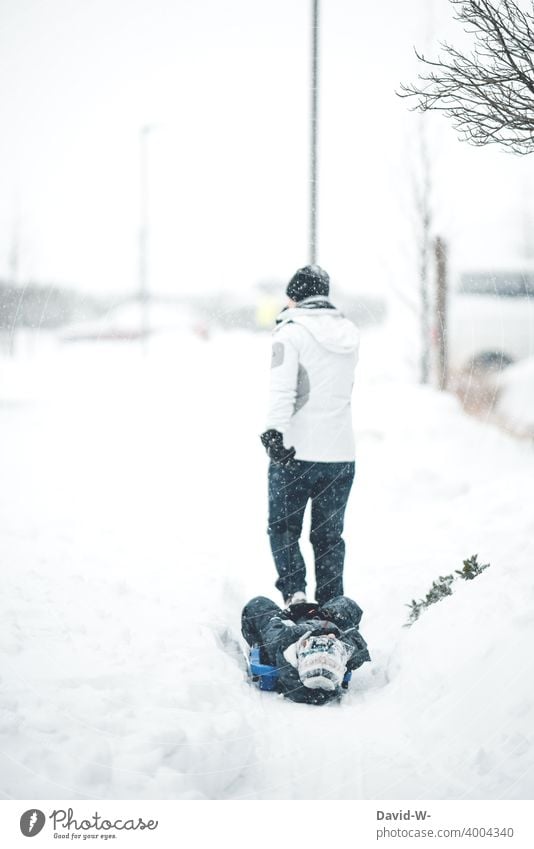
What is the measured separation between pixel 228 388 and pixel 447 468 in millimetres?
1684

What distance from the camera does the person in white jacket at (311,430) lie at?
2961 mm

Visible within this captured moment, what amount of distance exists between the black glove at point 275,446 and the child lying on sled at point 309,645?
594mm

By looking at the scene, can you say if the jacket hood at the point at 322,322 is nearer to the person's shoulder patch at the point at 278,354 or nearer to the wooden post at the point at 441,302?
the person's shoulder patch at the point at 278,354

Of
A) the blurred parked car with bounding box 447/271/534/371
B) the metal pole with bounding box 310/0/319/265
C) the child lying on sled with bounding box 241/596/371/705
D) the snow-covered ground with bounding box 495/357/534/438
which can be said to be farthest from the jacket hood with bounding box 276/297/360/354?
the snow-covered ground with bounding box 495/357/534/438

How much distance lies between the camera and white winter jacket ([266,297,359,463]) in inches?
116

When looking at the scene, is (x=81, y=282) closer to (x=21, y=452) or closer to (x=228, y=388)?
(x=21, y=452)

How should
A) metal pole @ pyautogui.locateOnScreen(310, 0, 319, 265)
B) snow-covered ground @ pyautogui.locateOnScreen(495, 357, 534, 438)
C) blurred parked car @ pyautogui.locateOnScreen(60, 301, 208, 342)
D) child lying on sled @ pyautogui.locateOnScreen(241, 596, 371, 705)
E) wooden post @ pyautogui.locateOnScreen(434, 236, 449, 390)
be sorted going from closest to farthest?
child lying on sled @ pyautogui.locateOnScreen(241, 596, 371, 705)
metal pole @ pyautogui.locateOnScreen(310, 0, 319, 265)
blurred parked car @ pyautogui.locateOnScreen(60, 301, 208, 342)
wooden post @ pyautogui.locateOnScreen(434, 236, 449, 390)
snow-covered ground @ pyautogui.locateOnScreen(495, 357, 534, 438)

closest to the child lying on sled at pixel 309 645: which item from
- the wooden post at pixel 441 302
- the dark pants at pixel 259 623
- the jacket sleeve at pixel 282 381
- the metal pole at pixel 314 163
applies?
the dark pants at pixel 259 623

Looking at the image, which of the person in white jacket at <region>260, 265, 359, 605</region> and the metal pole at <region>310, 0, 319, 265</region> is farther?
the metal pole at <region>310, 0, 319, 265</region>

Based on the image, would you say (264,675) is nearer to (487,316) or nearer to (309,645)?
(309,645)

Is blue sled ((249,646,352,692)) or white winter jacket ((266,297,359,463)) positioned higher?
white winter jacket ((266,297,359,463))

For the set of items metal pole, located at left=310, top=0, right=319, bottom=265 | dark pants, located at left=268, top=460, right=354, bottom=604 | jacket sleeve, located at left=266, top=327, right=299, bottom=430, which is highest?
metal pole, located at left=310, top=0, right=319, bottom=265

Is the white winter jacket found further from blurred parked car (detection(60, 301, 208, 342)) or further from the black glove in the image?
blurred parked car (detection(60, 301, 208, 342))

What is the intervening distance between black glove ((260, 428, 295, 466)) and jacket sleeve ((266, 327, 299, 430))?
0.03 metres
